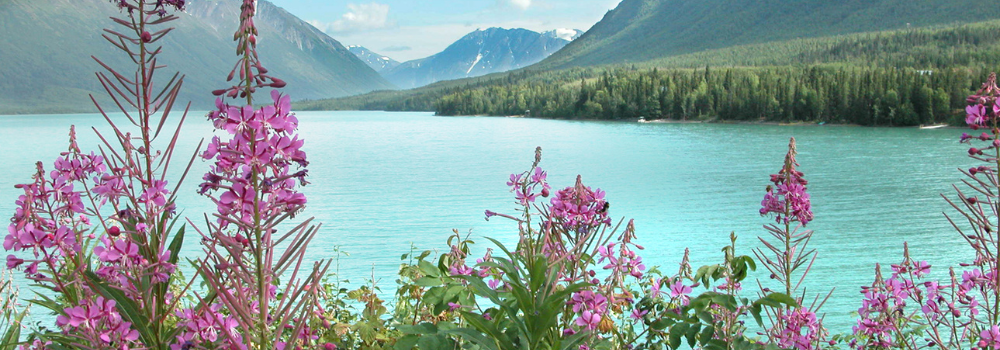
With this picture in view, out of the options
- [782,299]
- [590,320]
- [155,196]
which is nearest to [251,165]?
[155,196]

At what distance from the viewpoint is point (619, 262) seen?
2.92m

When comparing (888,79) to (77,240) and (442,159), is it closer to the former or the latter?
(442,159)

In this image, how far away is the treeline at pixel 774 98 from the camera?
7556 centimetres

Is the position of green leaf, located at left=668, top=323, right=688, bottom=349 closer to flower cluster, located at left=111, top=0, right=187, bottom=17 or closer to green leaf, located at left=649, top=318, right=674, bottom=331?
green leaf, located at left=649, top=318, right=674, bottom=331

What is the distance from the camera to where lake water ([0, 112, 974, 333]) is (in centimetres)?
1272

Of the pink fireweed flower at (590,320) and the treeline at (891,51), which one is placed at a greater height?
the treeline at (891,51)

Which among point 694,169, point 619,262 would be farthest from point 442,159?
point 619,262

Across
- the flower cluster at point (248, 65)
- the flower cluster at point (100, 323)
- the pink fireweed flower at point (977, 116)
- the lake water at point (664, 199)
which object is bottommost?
the lake water at point (664, 199)

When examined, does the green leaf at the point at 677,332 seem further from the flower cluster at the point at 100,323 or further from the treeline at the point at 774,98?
the treeline at the point at 774,98

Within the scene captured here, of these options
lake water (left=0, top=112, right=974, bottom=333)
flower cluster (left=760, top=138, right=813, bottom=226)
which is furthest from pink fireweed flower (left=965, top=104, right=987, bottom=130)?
lake water (left=0, top=112, right=974, bottom=333)

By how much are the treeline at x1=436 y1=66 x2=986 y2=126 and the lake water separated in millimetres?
37401

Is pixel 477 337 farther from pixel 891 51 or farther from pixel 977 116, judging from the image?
pixel 891 51

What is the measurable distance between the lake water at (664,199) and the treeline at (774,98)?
3740 centimetres

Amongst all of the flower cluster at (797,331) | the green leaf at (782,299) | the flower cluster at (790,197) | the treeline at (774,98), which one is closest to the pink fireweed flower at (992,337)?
the flower cluster at (797,331)
